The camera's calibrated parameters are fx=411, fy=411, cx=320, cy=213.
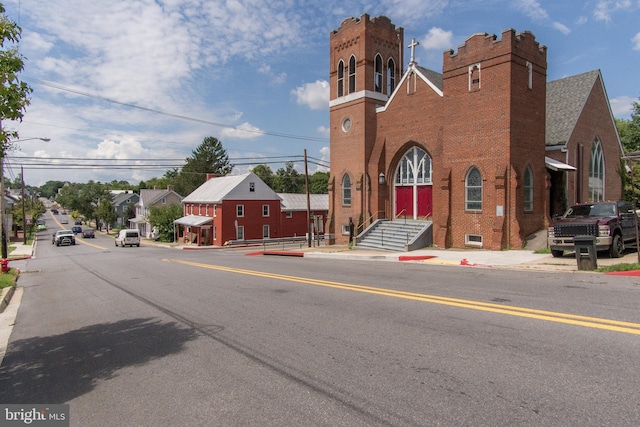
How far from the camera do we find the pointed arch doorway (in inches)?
943

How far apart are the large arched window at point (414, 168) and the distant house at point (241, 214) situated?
22482 millimetres

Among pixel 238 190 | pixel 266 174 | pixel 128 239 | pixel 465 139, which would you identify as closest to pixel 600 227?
pixel 465 139

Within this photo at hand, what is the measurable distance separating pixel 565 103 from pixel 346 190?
46.7 feet

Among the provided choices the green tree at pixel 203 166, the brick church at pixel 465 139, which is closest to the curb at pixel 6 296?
the brick church at pixel 465 139

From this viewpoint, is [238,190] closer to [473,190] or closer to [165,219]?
[165,219]

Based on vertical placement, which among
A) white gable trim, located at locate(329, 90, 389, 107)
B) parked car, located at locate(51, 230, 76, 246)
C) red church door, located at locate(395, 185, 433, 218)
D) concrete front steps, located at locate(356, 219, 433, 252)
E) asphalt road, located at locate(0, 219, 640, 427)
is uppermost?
white gable trim, located at locate(329, 90, 389, 107)

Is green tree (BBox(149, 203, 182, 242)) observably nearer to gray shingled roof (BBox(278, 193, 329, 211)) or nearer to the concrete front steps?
gray shingled roof (BBox(278, 193, 329, 211))

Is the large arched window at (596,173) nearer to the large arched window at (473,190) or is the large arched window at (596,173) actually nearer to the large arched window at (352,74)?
the large arched window at (473,190)

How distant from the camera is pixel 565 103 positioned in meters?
24.6

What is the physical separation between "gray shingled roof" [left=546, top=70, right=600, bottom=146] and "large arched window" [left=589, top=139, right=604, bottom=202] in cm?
304

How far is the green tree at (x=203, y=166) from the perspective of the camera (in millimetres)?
89000

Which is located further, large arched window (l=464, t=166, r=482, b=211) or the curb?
large arched window (l=464, t=166, r=482, b=211)

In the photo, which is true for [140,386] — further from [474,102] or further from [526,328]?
[474,102]

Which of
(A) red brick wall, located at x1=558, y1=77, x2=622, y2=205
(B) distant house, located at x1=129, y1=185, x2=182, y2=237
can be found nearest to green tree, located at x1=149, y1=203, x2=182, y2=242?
(B) distant house, located at x1=129, y1=185, x2=182, y2=237
